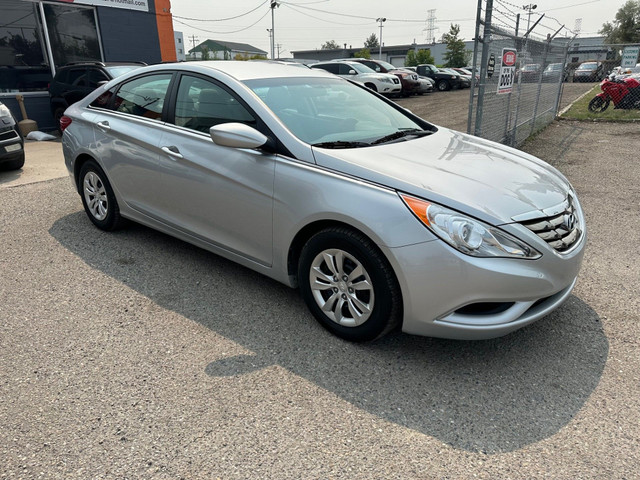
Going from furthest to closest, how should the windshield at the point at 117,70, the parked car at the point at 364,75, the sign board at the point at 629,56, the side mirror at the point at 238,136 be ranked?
1. the sign board at the point at 629,56
2. the parked car at the point at 364,75
3. the windshield at the point at 117,70
4. the side mirror at the point at 238,136

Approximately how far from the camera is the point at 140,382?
2.68 meters

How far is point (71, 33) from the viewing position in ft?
41.8

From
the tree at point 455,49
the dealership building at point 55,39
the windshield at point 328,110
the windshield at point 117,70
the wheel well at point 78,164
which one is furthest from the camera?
the tree at point 455,49

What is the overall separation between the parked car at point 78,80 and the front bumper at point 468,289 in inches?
353

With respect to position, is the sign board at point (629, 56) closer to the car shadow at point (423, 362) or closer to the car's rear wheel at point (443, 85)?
the car's rear wheel at point (443, 85)

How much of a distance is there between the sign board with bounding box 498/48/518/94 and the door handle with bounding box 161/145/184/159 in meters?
5.59

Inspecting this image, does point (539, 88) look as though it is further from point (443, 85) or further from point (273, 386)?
point (443, 85)

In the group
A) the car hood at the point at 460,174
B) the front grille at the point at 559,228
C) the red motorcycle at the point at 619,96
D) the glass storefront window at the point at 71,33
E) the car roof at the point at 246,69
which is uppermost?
the glass storefront window at the point at 71,33

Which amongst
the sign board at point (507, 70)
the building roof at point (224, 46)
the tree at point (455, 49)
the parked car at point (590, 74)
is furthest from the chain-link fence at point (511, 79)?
the building roof at point (224, 46)

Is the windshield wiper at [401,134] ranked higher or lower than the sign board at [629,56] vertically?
lower

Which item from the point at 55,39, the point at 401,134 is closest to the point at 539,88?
the point at 401,134

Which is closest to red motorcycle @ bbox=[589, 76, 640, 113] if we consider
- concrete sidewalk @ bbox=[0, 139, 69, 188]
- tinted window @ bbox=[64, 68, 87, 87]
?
tinted window @ bbox=[64, 68, 87, 87]

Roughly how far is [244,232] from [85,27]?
40.4ft

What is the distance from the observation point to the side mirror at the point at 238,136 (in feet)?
10.1
